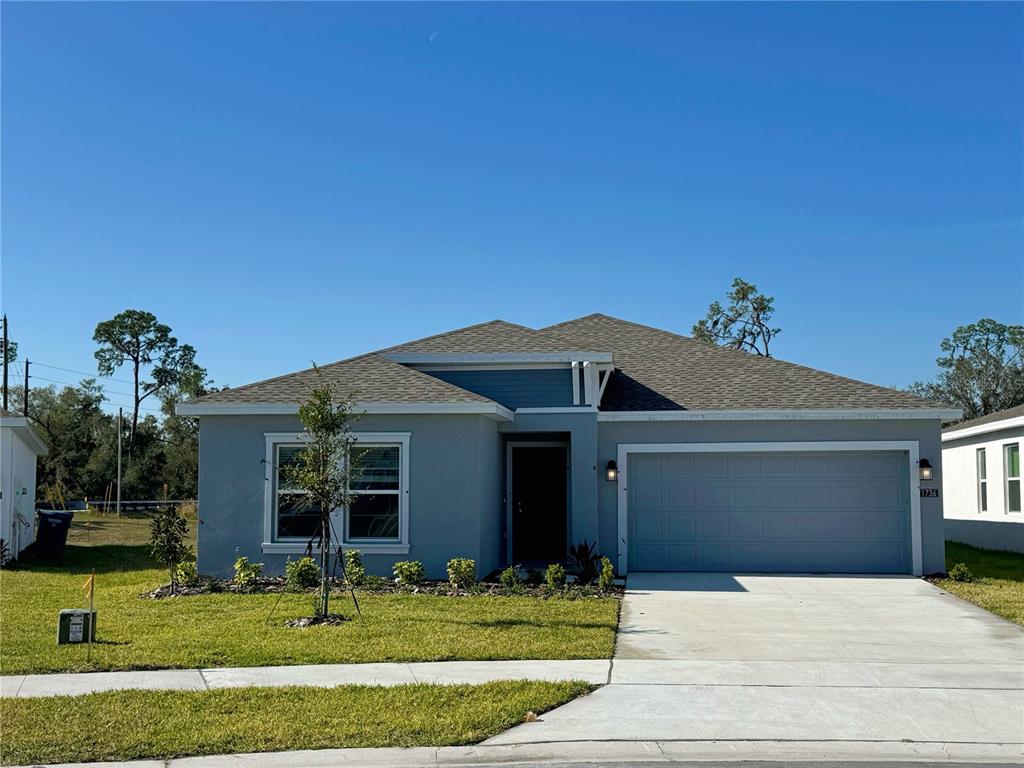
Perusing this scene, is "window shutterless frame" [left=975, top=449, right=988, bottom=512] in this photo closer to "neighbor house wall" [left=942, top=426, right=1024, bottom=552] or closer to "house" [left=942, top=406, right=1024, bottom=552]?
Answer: "house" [left=942, top=406, right=1024, bottom=552]

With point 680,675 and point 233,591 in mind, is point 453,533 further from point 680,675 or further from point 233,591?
point 680,675

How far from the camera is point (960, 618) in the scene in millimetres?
12375

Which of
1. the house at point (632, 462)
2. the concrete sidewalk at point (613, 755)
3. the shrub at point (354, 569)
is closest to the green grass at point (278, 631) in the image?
the shrub at point (354, 569)

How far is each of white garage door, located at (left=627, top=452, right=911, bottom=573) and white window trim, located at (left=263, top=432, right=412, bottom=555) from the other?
431 cm

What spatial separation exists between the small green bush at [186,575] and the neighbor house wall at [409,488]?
2.16 feet

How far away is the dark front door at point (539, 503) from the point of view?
1912 centimetres

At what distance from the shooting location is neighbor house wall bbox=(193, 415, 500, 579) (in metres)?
15.3

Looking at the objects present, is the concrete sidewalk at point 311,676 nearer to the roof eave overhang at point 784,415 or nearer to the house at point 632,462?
the house at point 632,462

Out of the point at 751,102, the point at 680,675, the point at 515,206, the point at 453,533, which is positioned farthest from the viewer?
the point at 515,206

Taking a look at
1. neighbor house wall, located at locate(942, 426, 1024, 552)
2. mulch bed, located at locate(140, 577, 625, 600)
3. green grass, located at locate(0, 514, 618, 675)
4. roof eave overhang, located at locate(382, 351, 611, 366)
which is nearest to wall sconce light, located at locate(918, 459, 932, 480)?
neighbor house wall, located at locate(942, 426, 1024, 552)

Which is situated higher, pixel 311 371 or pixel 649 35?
pixel 649 35

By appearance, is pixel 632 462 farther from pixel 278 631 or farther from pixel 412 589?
pixel 278 631

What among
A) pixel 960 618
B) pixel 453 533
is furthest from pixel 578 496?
pixel 960 618

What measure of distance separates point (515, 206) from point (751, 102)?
19.4 feet
